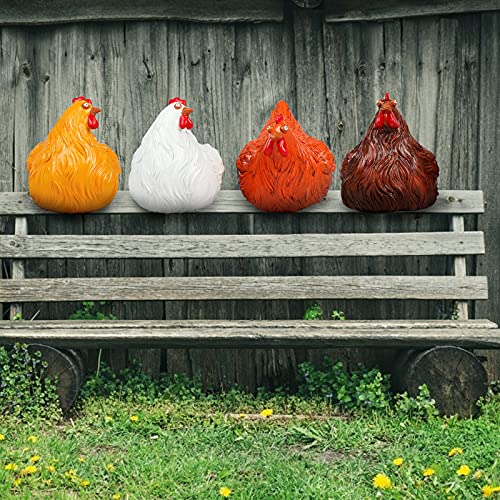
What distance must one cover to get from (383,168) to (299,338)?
113cm

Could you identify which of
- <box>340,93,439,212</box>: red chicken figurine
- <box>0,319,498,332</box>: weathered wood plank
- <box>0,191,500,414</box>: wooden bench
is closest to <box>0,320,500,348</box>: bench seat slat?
<box>0,319,498,332</box>: weathered wood plank

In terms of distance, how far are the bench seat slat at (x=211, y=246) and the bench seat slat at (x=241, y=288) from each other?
0.48 ft

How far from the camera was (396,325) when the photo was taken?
408cm

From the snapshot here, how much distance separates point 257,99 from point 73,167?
4.04 feet

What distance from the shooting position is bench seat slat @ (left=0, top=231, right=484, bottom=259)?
4324 millimetres

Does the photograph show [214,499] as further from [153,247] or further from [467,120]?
[467,120]

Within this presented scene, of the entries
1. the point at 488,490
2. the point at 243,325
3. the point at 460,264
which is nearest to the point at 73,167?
the point at 243,325

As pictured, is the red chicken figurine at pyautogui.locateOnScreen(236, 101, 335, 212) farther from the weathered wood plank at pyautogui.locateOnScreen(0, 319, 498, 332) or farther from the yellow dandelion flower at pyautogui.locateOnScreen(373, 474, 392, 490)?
the yellow dandelion flower at pyautogui.locateOnScreen(373, 474, 392, 490)

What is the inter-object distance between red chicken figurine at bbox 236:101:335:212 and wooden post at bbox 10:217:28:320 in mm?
1351

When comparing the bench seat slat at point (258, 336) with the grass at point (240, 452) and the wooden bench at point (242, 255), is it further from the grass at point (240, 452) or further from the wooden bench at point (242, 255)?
the grass at point (240, 452)

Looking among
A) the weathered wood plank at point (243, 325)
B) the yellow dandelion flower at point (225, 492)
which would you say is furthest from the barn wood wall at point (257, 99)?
the yellow dandelion flower at point (225, 492)

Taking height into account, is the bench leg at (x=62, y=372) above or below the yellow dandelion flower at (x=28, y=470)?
above

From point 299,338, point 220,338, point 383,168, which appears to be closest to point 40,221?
point 220,338

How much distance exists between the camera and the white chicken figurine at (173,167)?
13.9ft
